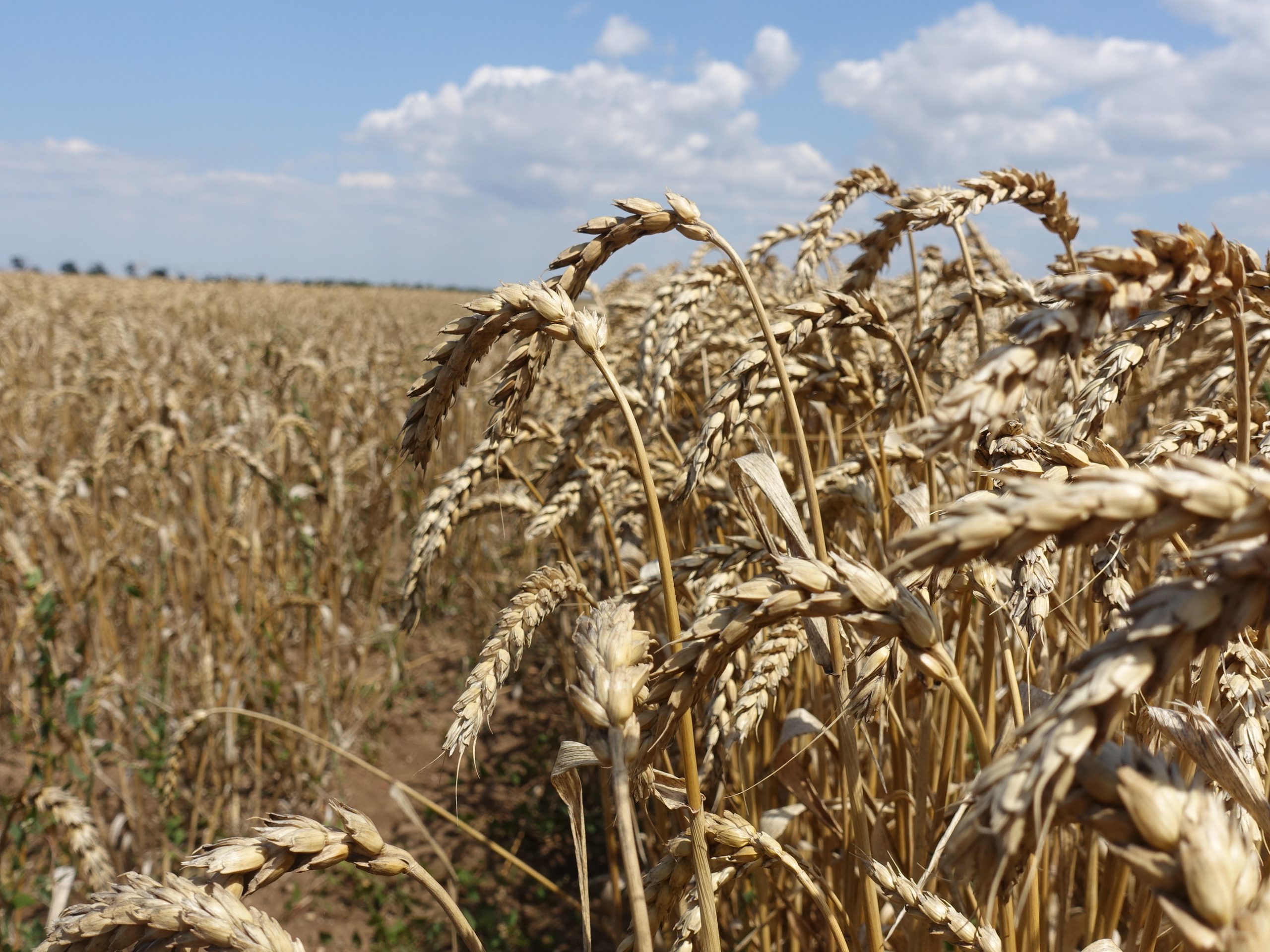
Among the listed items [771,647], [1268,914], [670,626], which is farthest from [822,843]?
[1268,914]

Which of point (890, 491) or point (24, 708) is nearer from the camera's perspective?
point (890, 491)

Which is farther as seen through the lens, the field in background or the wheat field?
the field in background

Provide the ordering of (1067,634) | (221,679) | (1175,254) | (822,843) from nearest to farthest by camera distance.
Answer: (1175,254) < (1067,634) < (822,843) < (221,679)

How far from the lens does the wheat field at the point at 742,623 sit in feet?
1.61

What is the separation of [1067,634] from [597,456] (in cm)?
122

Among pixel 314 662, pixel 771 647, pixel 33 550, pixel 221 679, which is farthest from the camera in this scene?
pixel 33 550

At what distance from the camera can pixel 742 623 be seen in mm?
646

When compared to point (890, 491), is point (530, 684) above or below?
below

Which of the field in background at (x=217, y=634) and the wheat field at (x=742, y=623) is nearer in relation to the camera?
the wheat field at (x=742, y=623)

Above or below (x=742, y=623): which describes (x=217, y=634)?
below

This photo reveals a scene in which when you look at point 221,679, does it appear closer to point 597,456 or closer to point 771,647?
point 597,456

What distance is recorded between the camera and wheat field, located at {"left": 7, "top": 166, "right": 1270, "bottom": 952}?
19.4 inches

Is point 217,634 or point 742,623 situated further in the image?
point 217,634

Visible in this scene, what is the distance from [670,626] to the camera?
1.06m
